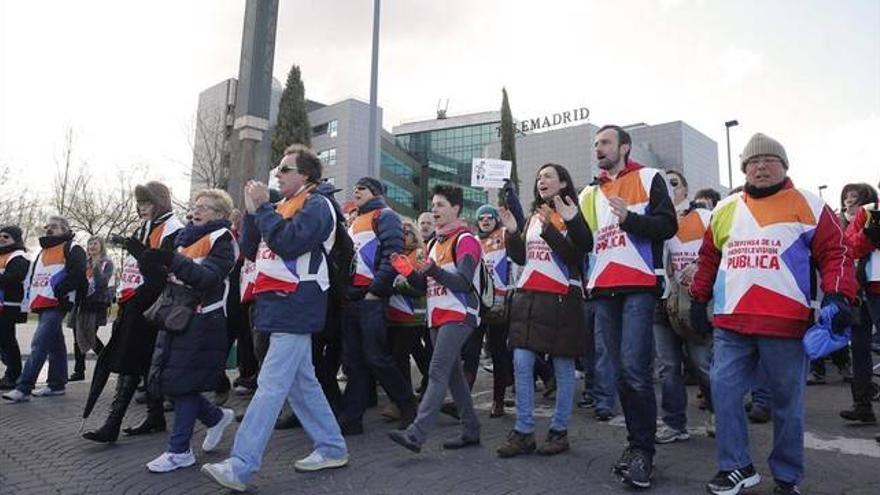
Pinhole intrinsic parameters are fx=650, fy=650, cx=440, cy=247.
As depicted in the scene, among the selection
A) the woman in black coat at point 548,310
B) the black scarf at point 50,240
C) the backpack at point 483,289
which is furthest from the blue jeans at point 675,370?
the black scarf at point 50,240

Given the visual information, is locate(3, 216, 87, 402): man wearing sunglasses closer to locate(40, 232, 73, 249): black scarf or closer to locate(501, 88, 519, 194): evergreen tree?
locate(40, 232, 73, 249): black scarf

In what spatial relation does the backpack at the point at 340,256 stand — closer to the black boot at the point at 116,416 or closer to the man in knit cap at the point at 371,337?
the man in knit cap at the point at 371,337

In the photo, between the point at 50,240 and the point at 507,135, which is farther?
the point at 507,135

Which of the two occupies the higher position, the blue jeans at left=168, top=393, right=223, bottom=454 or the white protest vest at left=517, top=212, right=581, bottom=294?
the white protest vest at left=517, top=212, right=581, bottom=294

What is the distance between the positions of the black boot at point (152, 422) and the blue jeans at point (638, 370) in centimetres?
406

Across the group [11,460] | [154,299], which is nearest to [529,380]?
[154,299]

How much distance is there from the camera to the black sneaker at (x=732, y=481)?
366cm

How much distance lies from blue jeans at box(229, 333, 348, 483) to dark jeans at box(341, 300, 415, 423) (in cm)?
117

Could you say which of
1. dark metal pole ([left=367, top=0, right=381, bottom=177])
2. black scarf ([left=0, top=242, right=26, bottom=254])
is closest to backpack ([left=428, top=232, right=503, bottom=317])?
black scarf ([left=0, top=242, right=26, bottom=254])

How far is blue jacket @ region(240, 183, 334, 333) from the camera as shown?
407 cm

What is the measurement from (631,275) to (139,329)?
400 cm

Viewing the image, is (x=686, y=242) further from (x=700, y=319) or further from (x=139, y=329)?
(x=139, y=329)

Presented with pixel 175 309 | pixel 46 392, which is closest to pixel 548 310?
pixel 175 309

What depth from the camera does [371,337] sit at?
5582 millimetres
